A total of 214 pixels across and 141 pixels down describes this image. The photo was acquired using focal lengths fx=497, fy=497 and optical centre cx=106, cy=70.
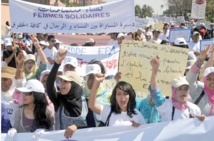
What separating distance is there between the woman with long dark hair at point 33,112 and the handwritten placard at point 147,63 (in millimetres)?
1304

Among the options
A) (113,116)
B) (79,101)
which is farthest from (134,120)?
→ (79,101)

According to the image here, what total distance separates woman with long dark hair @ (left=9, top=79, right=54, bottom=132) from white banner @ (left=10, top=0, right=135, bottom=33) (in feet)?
7.38

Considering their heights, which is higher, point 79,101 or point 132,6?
point 132,6

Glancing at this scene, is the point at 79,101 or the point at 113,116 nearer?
the point at 113,116

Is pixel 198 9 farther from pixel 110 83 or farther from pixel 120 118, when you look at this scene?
pixel 120 118

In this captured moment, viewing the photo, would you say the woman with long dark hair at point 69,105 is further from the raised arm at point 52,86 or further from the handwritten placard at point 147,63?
the handwritten placard at point 147,63

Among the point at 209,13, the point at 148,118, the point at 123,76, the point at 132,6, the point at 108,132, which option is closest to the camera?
the point at 108,132

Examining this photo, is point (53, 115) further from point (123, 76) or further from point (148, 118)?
point (123, 76)

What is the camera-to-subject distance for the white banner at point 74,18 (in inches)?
254

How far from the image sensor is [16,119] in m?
4.30

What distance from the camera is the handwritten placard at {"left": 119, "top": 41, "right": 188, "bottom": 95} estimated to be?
514cm

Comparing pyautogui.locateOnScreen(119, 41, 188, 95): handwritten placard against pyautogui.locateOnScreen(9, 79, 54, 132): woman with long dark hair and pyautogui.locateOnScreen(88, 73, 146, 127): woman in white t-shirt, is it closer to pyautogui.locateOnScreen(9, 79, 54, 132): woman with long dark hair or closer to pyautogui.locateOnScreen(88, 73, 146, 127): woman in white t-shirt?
pyautogui.locateOnScreen(88, 73, 146, 127): woman in white t-shirt

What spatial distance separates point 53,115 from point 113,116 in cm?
52

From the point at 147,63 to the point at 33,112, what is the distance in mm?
1560
